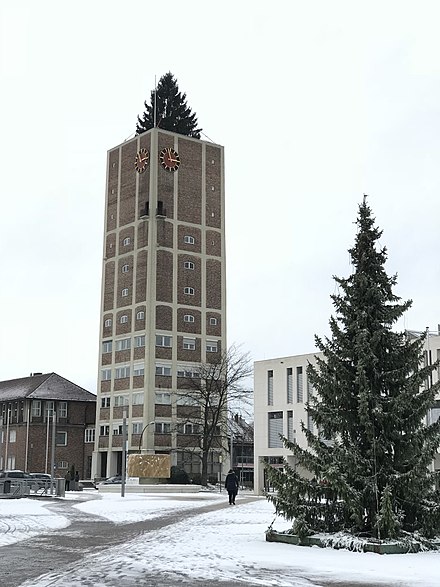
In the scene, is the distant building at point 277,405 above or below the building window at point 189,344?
below

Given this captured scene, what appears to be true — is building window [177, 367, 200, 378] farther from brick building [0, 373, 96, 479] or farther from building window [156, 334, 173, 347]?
brick building [0, 373, 96, 479]

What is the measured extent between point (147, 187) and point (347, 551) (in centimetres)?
7822

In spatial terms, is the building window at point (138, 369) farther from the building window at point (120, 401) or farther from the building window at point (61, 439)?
the building window at point (61, 439)

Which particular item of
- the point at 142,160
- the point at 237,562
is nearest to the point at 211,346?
the point at 142,160

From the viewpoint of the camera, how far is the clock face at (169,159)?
93438 mm

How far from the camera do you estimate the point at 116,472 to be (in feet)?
293

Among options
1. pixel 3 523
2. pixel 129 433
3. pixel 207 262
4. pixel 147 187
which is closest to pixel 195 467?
pixel 129 433

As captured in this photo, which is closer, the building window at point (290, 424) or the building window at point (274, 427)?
the building window at point (290, 424)

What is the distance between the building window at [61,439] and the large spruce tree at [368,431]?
81459 mm

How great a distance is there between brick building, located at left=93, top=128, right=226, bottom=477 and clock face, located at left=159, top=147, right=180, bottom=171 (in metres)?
0.11

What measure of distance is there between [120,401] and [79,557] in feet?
245

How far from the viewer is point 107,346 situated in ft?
307

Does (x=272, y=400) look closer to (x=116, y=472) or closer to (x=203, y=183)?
(x=116, y=472)

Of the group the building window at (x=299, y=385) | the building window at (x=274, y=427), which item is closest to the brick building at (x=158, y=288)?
the building window at (x=274, y=427)
